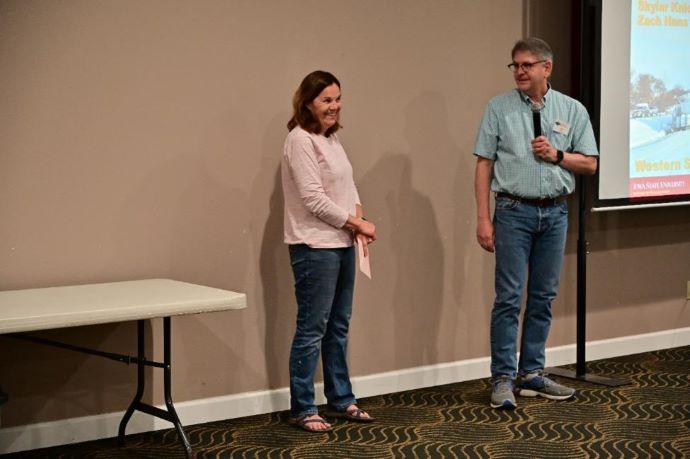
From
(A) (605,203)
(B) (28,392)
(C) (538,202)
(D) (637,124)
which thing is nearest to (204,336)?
(B) (28,392)

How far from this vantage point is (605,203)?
507 centimetres

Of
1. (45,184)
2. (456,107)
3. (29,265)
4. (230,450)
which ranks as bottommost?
(230,450)

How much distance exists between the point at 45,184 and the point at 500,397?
2077 mm

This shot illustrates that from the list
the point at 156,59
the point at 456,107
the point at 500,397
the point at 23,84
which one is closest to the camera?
the point at 23,84

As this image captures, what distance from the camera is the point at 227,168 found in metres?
4.23

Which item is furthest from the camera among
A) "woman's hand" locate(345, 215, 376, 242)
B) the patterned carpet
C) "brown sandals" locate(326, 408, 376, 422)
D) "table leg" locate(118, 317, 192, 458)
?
"brown sandals" locate(326, 408, 376, 422)

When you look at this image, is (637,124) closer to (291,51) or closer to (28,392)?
(291,51)

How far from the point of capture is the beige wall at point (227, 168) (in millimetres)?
3812

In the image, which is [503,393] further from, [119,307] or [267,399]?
[119,307]

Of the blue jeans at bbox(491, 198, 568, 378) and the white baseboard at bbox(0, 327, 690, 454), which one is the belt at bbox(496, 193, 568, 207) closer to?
the blue jeans at bbox(491, 198, 568, 378)

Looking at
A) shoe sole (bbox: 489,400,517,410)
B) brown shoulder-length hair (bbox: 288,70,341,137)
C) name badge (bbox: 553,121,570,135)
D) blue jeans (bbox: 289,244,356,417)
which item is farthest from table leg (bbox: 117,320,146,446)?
name badge (bbox: 553,121,570,135)

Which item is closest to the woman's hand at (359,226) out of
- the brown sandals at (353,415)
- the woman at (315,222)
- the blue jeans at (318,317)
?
the woman at (315,222)

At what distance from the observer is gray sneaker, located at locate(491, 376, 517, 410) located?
4336 millimetres

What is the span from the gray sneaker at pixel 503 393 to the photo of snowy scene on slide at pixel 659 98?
1.36 m
